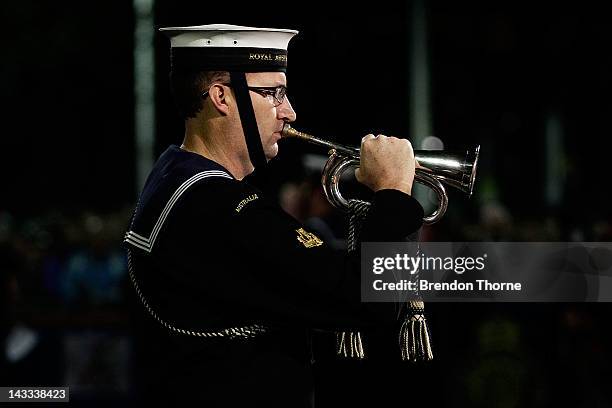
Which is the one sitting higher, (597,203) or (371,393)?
(597,203)

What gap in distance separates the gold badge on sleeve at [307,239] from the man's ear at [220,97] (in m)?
0.46

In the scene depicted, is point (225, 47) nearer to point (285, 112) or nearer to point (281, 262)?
point (285, 112)

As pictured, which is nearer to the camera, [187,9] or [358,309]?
[358,309]

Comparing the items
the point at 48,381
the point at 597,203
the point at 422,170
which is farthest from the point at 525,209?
the point at 422,170

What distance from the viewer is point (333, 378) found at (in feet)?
19.4

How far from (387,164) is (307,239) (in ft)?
1.02

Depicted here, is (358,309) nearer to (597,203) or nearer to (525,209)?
(597,203)

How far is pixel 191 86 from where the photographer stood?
334cm

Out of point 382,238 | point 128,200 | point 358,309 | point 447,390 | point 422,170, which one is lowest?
point 447,390

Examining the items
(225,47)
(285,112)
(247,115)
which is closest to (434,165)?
(285,112)

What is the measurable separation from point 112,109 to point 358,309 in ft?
83.8

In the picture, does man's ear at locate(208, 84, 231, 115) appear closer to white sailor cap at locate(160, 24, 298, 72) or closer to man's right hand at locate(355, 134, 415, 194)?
white sailor cap at locate(160, 24, 298, 72)

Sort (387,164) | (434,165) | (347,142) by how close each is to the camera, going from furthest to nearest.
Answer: (347,142) < (434,165) < (387,164)

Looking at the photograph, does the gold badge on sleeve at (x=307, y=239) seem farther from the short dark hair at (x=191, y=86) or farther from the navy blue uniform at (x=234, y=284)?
the short dark hair at (x=191, y=86)
